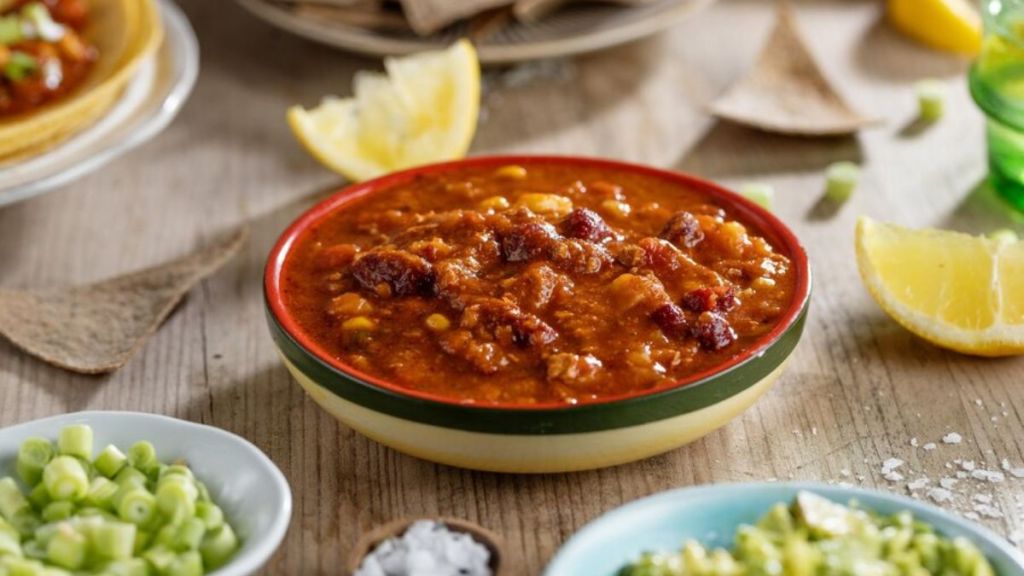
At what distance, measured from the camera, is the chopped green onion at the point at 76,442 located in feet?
7.40

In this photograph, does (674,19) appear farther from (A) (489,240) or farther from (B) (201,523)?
(B) (201,523)

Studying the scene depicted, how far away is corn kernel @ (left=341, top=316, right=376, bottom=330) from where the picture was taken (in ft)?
7.94

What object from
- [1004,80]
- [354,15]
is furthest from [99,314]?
[1004,80]

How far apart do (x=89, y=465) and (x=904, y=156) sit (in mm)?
2487

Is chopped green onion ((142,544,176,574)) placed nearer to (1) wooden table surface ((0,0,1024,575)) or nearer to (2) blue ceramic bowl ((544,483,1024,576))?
(1) wooden table surface ((0,0,1024,575))

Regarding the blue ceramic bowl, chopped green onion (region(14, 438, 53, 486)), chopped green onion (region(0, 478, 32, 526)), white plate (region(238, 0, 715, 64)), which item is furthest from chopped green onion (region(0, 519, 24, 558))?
white plate (region(238, 0, 715, 64))

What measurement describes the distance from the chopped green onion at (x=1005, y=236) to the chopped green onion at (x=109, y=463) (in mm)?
1849

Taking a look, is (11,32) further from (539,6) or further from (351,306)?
(351,306)

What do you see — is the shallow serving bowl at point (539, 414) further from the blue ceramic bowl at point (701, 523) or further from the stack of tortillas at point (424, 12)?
the stack of tortillas at point (424, 12)

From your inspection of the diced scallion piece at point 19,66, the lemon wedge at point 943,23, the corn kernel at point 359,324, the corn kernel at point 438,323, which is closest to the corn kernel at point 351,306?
the corn kernel at point 359,324

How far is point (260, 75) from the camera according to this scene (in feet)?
14.1

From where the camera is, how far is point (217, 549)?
207 centimetres

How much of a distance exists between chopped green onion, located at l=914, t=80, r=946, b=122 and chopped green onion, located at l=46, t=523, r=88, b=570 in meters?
2.89

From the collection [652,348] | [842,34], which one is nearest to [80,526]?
[652,348]
